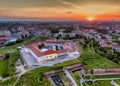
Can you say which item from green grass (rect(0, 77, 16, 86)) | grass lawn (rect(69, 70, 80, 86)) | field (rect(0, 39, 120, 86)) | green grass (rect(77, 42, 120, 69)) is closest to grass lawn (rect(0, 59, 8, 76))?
green grass (rect(0, 77, 16, 86))

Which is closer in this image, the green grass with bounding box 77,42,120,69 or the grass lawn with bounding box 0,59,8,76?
the grass lawn with bounding box 0,59,8,76

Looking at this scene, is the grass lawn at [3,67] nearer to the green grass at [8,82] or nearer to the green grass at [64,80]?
the green grass at [8,82]

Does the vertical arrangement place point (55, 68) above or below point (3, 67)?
above

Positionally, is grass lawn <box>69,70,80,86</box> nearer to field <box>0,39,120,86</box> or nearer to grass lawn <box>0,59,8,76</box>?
field <box>0,39,120,86</box>

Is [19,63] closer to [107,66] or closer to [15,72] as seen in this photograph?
[15,72]

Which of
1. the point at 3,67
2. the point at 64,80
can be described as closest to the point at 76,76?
the point at 64,80

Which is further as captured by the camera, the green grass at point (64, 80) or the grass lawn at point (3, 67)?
the grass lawn at point (3, 67)

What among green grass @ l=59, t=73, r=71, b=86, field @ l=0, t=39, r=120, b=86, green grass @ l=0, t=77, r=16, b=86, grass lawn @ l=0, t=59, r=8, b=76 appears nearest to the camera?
green grass @ l=0, t=77, r=16, b=86

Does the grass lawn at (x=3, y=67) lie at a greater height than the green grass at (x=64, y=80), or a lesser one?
greater

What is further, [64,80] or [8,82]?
[64,80]

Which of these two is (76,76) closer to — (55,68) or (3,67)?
(55,68)

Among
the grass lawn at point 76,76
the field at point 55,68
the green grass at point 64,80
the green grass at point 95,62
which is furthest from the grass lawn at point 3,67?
the green grass at point 95,62
